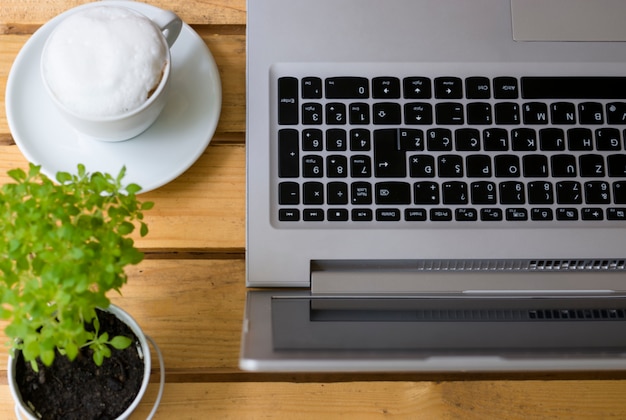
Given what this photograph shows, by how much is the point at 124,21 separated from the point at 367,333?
0.32 m

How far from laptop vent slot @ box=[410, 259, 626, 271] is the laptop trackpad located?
0.21 m

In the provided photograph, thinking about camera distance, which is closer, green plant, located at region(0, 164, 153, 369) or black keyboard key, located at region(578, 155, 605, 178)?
green plant, located at region(0, 164, 153, 369)

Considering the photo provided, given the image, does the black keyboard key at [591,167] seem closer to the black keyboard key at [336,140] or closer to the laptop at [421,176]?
the laptop at [421,176]

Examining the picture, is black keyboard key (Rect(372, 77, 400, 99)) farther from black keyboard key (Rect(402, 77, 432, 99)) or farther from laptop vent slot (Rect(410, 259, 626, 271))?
laptop vent slot (Rect(410, 259, 626, 271))

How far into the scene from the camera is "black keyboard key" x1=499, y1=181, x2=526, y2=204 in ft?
1.81

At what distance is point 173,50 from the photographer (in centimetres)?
60

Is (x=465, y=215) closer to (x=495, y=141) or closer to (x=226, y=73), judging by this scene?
(x=495, y=141)

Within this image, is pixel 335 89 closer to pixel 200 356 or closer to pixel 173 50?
pixel 173 50

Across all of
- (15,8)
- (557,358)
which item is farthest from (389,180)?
(15,8)

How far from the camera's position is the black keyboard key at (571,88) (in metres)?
0.57

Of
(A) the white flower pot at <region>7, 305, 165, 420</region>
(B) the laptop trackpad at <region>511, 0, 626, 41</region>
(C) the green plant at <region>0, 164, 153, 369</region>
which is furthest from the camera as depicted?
(B) the laptop trackpad at <region>511, 0, 626, 41</region>

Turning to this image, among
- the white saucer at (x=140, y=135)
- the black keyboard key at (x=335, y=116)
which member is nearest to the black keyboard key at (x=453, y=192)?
the black keyboard key at (x=335, y=116)

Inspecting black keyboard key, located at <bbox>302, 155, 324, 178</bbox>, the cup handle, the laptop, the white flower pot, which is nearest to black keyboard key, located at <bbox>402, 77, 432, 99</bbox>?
the laptop

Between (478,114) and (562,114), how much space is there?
0.08 meters
